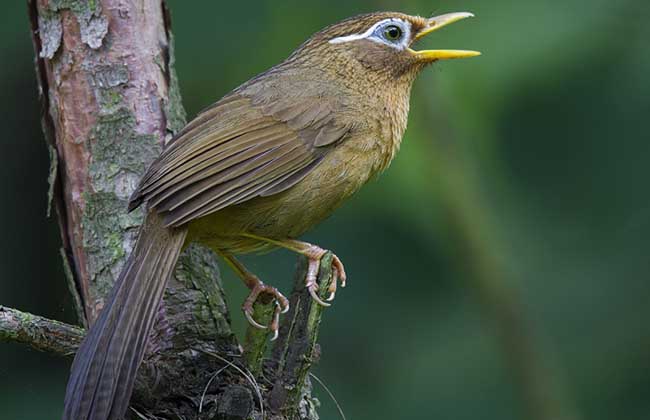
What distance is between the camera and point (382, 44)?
18.4 feet

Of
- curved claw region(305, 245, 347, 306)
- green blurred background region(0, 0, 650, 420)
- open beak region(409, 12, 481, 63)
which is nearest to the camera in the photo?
curved claw region(305, 245, 347, 306)

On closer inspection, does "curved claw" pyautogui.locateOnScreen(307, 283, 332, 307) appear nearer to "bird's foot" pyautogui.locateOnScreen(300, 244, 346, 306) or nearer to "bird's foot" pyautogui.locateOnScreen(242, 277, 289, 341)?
"bird's foot" pyautogui.locateOnScreen(300, 244, 346, 306)

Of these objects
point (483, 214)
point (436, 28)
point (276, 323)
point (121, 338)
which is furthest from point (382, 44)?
point (121, 338)

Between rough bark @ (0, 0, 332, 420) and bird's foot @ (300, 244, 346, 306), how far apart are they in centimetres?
11

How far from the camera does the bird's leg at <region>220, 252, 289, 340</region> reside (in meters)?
4.92

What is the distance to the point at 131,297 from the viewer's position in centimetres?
443

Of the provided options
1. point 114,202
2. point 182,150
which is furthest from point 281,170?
point 114,202

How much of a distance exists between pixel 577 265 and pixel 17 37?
Result: 144 inches

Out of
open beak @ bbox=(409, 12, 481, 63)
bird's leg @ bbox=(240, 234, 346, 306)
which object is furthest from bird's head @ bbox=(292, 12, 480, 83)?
bird's leg @ bbox=(240, 234, 346, 306)

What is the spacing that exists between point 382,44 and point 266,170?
3.70 feet

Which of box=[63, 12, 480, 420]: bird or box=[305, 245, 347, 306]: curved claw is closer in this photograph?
box=[63, 12, 480, 420]: bird

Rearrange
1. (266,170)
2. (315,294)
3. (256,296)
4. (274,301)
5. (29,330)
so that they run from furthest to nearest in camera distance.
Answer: (256,296), (274,301), (266,170), (315,294), (29,330)

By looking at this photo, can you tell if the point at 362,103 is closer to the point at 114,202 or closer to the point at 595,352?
the point at 114,202

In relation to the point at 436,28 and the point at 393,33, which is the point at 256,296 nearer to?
the point at 393,33
